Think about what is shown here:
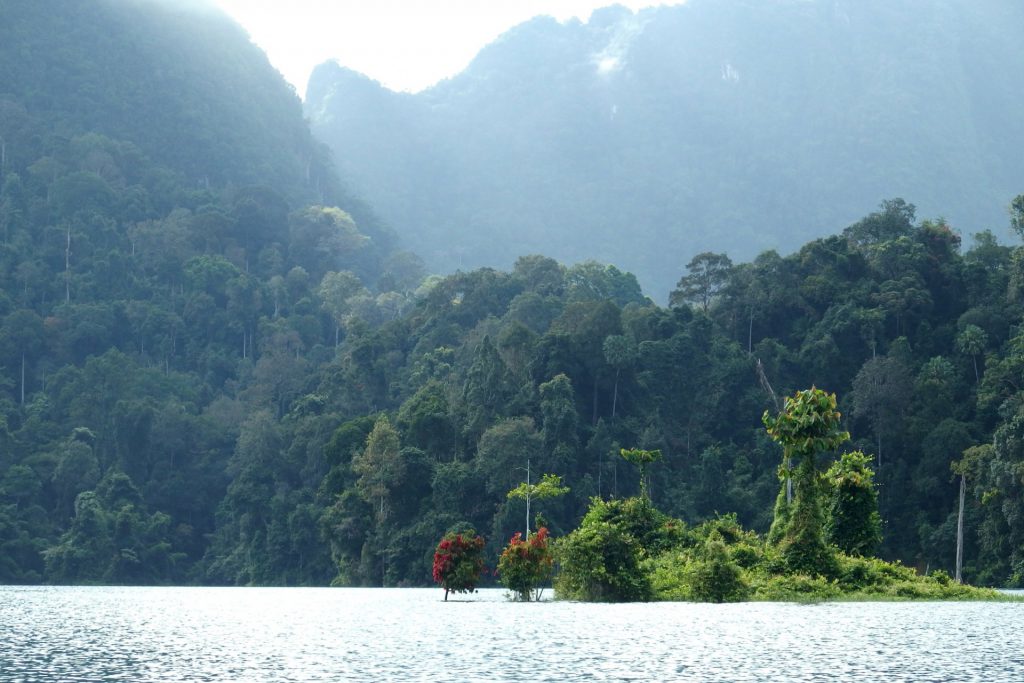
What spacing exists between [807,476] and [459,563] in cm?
1728

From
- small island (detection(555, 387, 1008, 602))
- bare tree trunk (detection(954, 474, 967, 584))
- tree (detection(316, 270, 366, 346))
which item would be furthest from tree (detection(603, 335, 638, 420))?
tree (detection(316, 270, 366, 346))

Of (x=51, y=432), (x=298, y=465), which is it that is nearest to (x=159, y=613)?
(x=298, y=465)

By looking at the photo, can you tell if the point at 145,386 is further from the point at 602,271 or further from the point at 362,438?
the point at 602,271

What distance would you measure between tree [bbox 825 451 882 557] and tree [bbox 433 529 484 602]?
17810 mm

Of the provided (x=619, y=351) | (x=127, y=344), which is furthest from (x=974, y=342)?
(x=127, y=344)

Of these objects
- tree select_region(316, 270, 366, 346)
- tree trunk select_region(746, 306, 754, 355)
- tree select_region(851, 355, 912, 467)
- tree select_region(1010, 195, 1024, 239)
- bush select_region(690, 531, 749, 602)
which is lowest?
bush select_region(690, 531, 749, 602)

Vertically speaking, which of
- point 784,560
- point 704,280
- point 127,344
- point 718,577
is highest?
point 704,280

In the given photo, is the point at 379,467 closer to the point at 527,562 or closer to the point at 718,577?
the point at 527,562

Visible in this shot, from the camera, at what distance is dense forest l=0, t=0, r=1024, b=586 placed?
111 meters

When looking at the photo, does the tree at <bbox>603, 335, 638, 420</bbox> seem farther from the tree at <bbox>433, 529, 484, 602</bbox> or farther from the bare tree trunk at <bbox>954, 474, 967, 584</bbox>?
the tree at <bbox>433, 529, 484, 602</bbox>

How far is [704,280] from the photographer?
142m

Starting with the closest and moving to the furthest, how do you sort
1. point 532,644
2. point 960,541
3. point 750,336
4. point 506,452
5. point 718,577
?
point 532,644 → point 718,577 → point 960,541 → point 506,452 → point 750,336

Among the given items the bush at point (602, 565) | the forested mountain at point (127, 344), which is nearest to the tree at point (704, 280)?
the forested mountain at point (127, 344)

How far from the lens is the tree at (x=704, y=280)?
463 ft
